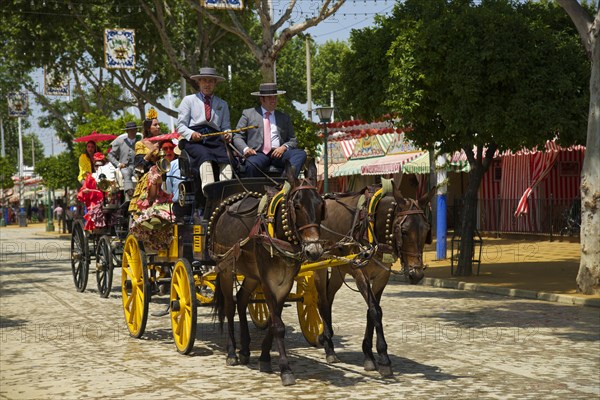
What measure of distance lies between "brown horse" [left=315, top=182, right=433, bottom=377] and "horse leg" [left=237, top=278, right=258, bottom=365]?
728mm

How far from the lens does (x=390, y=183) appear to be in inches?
377

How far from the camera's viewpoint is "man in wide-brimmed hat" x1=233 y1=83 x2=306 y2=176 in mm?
10766

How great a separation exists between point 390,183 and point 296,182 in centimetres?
112

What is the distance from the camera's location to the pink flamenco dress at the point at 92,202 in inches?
661

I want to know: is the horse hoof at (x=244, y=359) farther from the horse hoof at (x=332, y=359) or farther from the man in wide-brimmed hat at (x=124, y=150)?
the man in wide-brimmed hat at (x=124, y=150)

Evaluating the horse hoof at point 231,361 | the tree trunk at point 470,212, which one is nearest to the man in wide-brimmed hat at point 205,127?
the horse hoof at point 231,361

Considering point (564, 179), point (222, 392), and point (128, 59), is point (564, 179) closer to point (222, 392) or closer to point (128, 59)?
point (128, 59)

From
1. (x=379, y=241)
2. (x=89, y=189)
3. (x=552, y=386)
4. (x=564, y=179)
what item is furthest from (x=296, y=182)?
(x=564, y=179)

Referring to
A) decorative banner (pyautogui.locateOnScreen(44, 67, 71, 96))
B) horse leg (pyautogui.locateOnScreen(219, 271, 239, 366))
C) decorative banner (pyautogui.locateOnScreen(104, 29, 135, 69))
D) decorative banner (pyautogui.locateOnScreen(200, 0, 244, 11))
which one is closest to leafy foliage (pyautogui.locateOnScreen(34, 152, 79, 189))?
decorative banner (pyautogui.locateOnScreen(44, 67, 71, 96))

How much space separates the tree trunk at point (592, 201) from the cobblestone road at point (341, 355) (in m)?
1.11

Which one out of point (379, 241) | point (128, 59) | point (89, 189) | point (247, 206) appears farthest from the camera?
point (128, 59)

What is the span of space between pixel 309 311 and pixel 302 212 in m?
2.74

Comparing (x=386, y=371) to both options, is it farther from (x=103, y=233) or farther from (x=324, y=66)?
(x=324, y=66)

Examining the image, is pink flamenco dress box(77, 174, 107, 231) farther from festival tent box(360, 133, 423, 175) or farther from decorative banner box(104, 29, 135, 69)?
festival tent box(360, 133, 423, 175)
